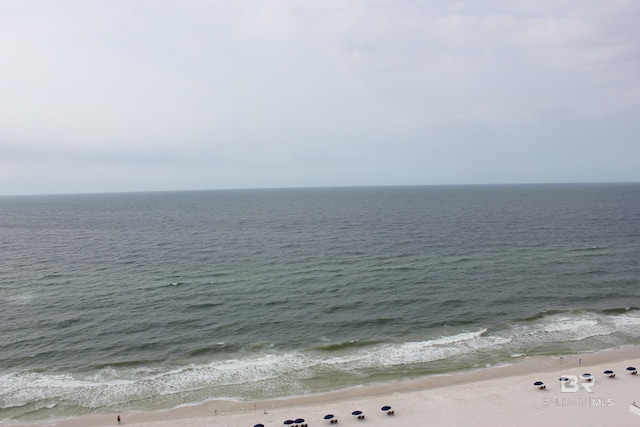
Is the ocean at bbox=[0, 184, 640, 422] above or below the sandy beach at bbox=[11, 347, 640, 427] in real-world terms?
above

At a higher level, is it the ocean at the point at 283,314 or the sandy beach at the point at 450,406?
the ocean at the point at 283,314

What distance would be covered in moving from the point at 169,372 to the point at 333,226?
95.6m

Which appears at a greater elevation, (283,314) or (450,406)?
(283,314)

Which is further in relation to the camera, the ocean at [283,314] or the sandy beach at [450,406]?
the ocean at [283,314]

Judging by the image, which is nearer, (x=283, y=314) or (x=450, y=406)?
(x=450, y=406)

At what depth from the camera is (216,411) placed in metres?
36.0

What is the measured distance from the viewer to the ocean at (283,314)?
4106 centimetres

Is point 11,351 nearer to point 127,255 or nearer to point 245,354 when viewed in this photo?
point 245,354

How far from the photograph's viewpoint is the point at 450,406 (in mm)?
35469

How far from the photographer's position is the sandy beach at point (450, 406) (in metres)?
33.4

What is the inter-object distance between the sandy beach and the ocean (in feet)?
5.56

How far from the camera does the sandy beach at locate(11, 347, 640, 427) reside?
33.4 m

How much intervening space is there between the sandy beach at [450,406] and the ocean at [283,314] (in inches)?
66.7

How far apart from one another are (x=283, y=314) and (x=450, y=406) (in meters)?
26.1
